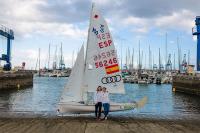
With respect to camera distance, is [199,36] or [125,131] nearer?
[125,131]

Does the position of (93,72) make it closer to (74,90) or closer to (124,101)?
(74,90)

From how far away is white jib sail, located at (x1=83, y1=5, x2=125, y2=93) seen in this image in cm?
1989

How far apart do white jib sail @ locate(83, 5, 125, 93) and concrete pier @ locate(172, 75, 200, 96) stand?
1438 inches

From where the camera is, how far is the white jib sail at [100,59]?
1989 cm

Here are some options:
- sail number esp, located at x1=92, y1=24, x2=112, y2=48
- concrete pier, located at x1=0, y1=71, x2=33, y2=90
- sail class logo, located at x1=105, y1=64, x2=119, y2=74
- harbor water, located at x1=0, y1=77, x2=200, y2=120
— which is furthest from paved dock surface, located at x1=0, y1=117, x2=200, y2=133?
concrete pier, located at x1=0, y1=71, x2=33, y2=90

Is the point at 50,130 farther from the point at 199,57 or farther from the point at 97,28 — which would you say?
the point at 199,57

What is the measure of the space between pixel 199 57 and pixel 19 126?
52.1 metres

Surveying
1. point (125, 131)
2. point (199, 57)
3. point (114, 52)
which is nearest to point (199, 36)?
point (199, 57)

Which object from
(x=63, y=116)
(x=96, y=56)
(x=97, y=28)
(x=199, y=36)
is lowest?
(x=63, y=116)

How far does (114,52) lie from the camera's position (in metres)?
20.2

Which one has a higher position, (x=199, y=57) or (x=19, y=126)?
(x=199, y=57)

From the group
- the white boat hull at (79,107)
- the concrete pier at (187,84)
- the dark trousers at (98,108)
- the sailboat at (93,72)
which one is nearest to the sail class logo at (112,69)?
the sailboat at (93,72)

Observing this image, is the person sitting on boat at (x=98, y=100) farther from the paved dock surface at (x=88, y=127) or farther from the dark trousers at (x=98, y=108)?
the paved dock surface at (x=88, y=127)

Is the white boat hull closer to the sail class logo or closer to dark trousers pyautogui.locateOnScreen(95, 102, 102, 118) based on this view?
dark trousers pyautogui.locateOnScreen(95, 102, 102, 118)
